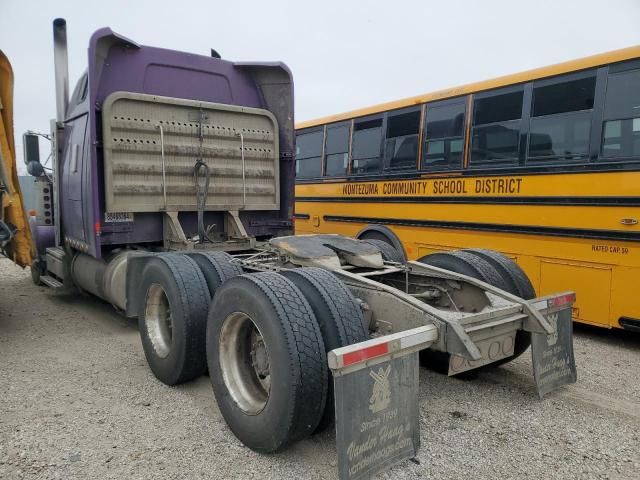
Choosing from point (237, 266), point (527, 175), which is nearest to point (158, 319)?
point (237, 266)

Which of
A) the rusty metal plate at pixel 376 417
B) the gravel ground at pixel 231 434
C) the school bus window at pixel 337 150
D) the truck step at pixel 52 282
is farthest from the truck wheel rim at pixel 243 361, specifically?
the school bus window at pixel 337 150

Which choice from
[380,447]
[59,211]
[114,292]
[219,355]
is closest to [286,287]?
[219,355]

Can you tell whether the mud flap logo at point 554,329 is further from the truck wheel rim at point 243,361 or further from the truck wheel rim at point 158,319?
the truck wheel rim at point 158,319

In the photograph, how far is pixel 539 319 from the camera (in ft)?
10.7

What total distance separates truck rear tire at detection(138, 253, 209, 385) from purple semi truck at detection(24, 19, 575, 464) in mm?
12

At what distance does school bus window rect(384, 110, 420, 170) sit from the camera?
23.3 feet

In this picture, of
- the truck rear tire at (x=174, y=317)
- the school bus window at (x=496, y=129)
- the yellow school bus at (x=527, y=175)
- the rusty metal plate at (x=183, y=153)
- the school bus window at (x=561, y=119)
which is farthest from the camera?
the school bus window at (x=496, y=129)

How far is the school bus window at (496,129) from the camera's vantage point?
19.3ft

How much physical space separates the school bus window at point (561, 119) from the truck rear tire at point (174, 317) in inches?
162

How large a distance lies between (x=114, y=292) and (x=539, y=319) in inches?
167

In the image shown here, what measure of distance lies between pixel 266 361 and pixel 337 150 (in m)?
5.89

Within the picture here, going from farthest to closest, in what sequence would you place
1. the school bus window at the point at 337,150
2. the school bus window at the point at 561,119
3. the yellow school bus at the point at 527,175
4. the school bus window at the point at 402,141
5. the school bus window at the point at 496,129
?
the school bus window at the point at 337,150 → the school bus window at the point at 402,141 → the school bus window at the point at 496,129 → the school bus window at the point at 561,119 → the yellow school bus at the point at 527,175

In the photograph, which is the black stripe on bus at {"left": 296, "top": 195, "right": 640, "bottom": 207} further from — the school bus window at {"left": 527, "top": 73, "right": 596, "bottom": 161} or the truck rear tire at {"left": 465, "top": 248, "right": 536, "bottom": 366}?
the truck rear tire at {"left": 465, "top": 248, "right": 536, "bottom": 366}

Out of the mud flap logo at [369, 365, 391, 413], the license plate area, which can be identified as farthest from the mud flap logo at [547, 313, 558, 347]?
the mud flap logo at [369, 365, 391, 413]
